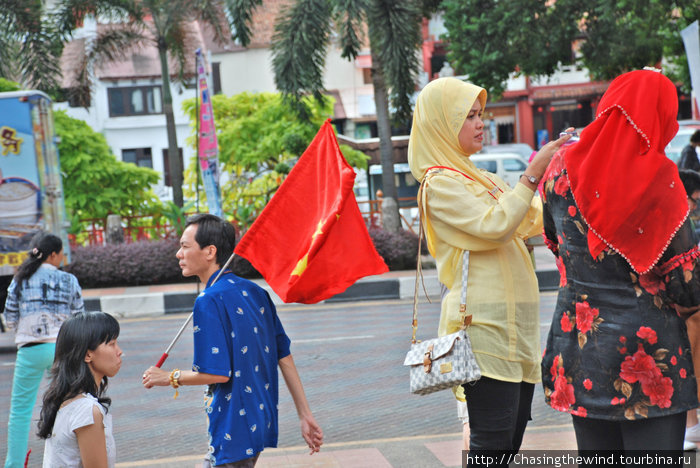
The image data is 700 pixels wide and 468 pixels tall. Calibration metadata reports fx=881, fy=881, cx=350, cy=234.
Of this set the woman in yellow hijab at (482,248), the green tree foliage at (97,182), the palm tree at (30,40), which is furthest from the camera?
the green tree foliage at (97,182)

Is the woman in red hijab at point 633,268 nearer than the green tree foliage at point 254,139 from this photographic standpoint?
Yes

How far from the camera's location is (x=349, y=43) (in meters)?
15.0

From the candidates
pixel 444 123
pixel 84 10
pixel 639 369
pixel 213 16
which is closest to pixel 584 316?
pixel 639 369

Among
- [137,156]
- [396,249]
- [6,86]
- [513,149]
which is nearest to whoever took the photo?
[396,249]

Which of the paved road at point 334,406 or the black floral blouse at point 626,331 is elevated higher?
the black floral blouse at point 626,331

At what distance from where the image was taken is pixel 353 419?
6.10 metres

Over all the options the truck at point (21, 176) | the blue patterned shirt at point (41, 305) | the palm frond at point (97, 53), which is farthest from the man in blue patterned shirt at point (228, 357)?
the palm frond at point (97, 53)

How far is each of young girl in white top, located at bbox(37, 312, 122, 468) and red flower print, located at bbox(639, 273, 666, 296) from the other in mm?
1822

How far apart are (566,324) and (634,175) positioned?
0.52 meters

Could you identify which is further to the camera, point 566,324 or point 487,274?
point 487,274

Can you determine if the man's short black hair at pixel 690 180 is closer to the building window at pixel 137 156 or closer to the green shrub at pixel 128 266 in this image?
the green shrub at pixel 128 266

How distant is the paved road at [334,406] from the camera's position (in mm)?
5359

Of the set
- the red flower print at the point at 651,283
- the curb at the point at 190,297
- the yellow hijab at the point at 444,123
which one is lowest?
the curb at the point at 190,297

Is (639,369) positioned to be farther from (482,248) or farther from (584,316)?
(482,248)
